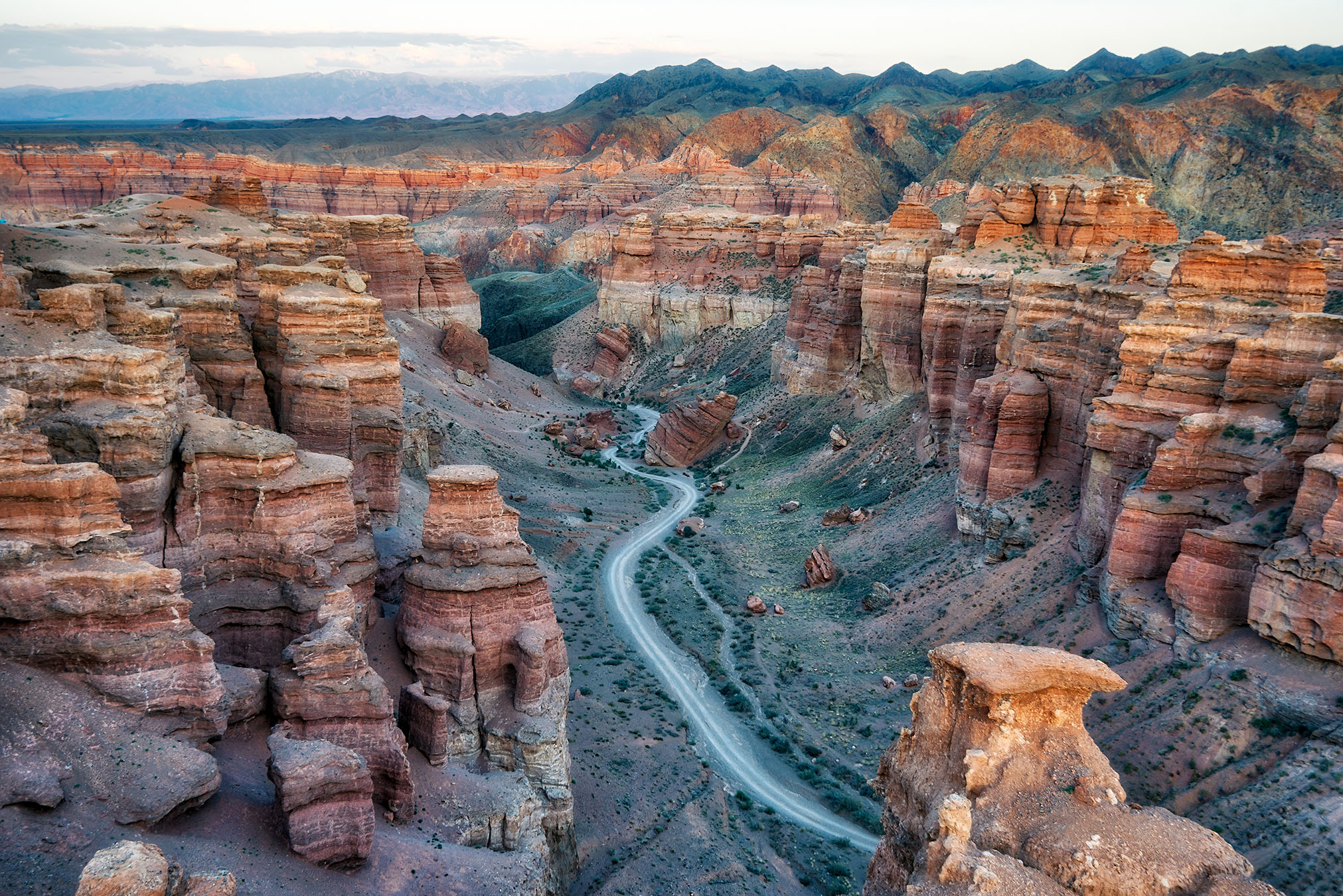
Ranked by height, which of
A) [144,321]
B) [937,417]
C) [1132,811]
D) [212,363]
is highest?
[144,321]

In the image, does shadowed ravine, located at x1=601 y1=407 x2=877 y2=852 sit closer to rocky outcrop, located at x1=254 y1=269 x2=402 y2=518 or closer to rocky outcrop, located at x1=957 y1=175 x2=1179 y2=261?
rocky outcrop, located at x1=254 y1=269 x2=402 y2=518

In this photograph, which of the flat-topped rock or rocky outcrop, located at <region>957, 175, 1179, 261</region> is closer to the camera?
the flat-topped rock

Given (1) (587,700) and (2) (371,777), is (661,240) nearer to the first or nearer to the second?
(1) (587,700)

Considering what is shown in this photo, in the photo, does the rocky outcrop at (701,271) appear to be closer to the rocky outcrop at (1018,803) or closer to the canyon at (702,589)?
the canyon at (702,589)

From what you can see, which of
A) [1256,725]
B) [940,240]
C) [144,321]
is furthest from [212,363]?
[940,240]

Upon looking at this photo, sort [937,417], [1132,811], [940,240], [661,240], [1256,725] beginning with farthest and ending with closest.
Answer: [661,240] < [940,240] < [937,417] < [1256,725] < [1132,811]

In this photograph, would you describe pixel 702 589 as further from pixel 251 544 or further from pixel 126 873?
pixel 126 873

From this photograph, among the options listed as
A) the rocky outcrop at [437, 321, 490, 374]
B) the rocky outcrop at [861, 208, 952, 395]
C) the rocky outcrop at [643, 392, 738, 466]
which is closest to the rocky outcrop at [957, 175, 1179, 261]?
Result: the rocky outcrop at [861, 208, 952, 395]
